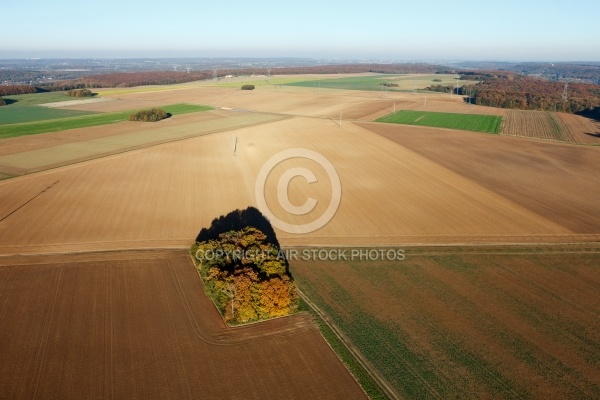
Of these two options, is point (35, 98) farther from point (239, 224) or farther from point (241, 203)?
point (239, 224)

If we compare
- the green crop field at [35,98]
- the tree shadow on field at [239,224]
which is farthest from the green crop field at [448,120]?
the green crop field at [35,98]

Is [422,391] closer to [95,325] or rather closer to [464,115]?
[95,325]

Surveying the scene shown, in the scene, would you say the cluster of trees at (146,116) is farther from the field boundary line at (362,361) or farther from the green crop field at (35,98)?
the field boundary line at (362,361)

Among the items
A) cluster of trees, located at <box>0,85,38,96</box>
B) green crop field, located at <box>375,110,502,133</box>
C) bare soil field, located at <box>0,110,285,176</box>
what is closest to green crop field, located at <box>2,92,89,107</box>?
cluster of trees, located at <box>0,85,38,96</box>

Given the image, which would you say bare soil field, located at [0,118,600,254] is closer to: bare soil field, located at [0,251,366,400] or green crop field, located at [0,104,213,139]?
bare soil field, located at [0,251,366,400]

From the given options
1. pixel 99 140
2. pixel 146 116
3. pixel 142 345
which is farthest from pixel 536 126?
pixel 142 345

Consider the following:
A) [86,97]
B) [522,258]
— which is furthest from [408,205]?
[86,97]
